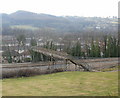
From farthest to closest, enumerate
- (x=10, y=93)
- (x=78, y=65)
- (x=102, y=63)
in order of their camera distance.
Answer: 1. (x=102, y=63)
2. (x=78, y=65)
3. (x=10, y=93)

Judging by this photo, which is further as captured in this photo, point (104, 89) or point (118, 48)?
point (118, 48)

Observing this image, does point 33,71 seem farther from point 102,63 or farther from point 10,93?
point 102,63

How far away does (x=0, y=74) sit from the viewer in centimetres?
1941

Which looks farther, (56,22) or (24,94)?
(56,22)

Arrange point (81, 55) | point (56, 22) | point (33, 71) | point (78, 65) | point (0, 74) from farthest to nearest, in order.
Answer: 1. point (56, 22)
2. point (81, 55)
3. point (78, 65)
4. point (33, 71)
5. point (0, 74)

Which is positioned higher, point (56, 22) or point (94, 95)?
point (56, 22)

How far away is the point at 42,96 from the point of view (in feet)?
38.5

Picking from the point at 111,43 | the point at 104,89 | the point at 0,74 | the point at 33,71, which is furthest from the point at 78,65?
the point at 111,43

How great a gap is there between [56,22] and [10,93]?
109739mm

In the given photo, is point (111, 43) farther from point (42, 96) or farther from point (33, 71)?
point (42, 96)

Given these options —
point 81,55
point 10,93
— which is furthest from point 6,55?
point 10,93

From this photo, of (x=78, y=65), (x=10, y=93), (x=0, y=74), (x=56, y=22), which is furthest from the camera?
(x=56, y=22)

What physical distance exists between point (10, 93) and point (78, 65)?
13.5 m

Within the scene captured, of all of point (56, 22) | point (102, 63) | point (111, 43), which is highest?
point (56, 22)
